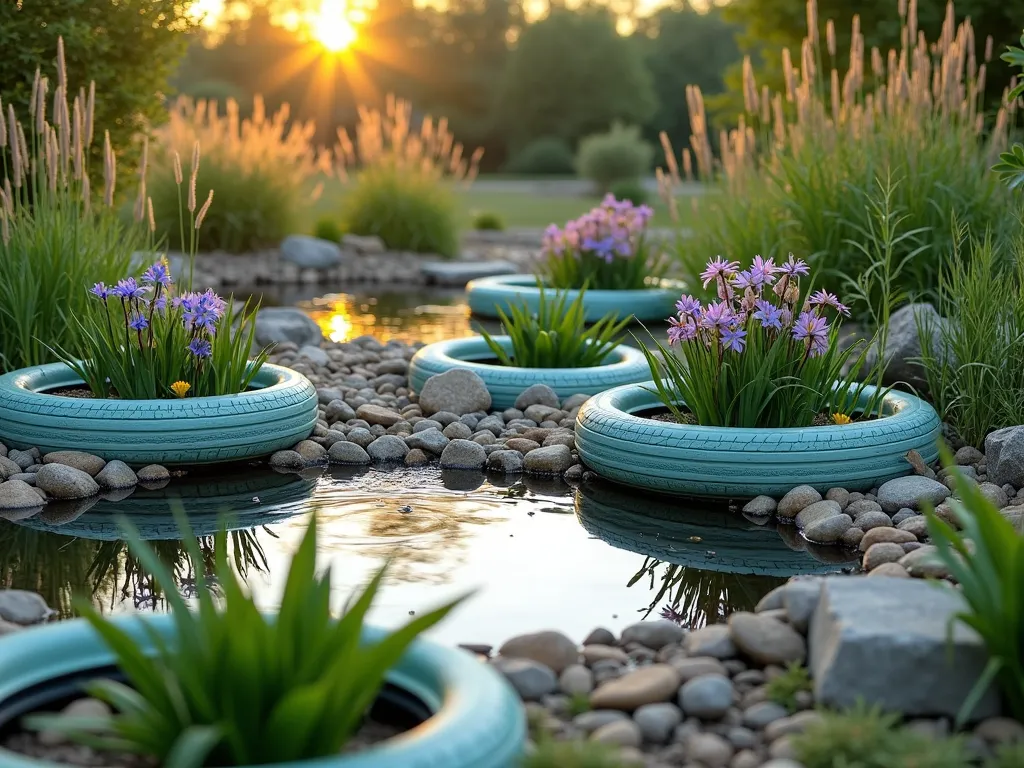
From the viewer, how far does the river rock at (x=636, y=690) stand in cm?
261

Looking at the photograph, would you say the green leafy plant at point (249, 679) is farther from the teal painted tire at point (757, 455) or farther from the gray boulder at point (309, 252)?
the gray boulder at point (309, 252)

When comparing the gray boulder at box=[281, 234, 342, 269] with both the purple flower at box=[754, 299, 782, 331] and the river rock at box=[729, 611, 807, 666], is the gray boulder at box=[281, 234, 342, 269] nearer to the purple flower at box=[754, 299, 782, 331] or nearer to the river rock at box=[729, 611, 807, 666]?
the purple flower at box=[754, 299, 782, 331]

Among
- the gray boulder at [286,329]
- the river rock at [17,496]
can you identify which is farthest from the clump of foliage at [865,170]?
the river rock at [17,496]

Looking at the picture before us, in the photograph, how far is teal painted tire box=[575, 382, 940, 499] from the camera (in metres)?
4.31

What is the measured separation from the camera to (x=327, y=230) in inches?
531

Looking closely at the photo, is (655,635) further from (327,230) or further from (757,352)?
(327,230)

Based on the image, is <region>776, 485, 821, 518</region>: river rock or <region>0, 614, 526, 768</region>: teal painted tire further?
<region>776, 485, 821, 518</region>: river rock

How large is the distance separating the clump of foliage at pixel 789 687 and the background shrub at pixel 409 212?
1149 cm

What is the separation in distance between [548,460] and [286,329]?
125 inches

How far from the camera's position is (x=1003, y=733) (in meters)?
2.37

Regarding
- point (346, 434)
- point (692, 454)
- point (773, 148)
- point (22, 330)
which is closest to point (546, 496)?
point (692, 454)

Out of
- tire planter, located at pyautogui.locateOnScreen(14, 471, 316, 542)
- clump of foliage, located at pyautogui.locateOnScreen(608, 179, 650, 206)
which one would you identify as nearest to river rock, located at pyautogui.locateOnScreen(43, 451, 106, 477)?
tire planter, located at pyautogui.locateOnScreen(14, 471, 316, 542)

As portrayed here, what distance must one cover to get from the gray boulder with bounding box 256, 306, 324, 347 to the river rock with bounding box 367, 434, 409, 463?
250 centimetres

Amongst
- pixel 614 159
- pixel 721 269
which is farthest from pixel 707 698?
pixel 614 159
